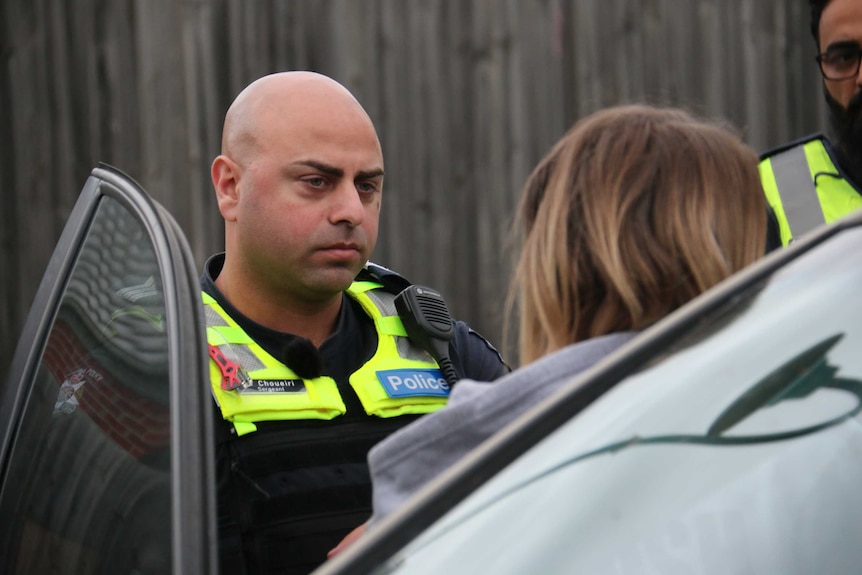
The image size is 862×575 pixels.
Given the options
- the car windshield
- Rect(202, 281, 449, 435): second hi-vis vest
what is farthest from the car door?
the car windshield

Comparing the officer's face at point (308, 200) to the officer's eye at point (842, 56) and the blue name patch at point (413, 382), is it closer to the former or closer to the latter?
the blue name patch at point (413, 382)

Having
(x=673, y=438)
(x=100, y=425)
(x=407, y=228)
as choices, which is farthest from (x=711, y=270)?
(x=407, y=228)

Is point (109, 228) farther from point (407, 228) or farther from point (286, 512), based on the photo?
point (407, 228)

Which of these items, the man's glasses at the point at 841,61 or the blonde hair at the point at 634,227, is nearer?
the blonde hair at the point at 634,227

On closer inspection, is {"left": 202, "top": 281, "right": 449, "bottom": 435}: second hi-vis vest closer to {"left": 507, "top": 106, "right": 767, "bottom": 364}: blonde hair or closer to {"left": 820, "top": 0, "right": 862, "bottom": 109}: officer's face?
{"left": 507, "top": 106, "right": 767, "bottom": 364}: blonde hair

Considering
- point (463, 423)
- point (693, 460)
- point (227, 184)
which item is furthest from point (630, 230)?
point (227, 184)

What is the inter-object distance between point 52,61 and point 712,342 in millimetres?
3896

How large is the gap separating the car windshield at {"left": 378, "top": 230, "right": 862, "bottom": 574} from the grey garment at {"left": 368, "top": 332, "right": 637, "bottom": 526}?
175 millimetres

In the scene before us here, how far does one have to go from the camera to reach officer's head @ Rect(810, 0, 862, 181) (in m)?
2.48

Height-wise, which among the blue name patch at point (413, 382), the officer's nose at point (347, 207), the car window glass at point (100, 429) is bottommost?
the blue name patch at point (413, 382)

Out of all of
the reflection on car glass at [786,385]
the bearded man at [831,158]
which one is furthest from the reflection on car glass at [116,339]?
the bearded man at [831,158]

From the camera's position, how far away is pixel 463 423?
3.86 ft

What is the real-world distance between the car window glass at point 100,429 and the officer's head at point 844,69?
1.64 m

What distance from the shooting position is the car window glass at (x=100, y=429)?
141 cm
